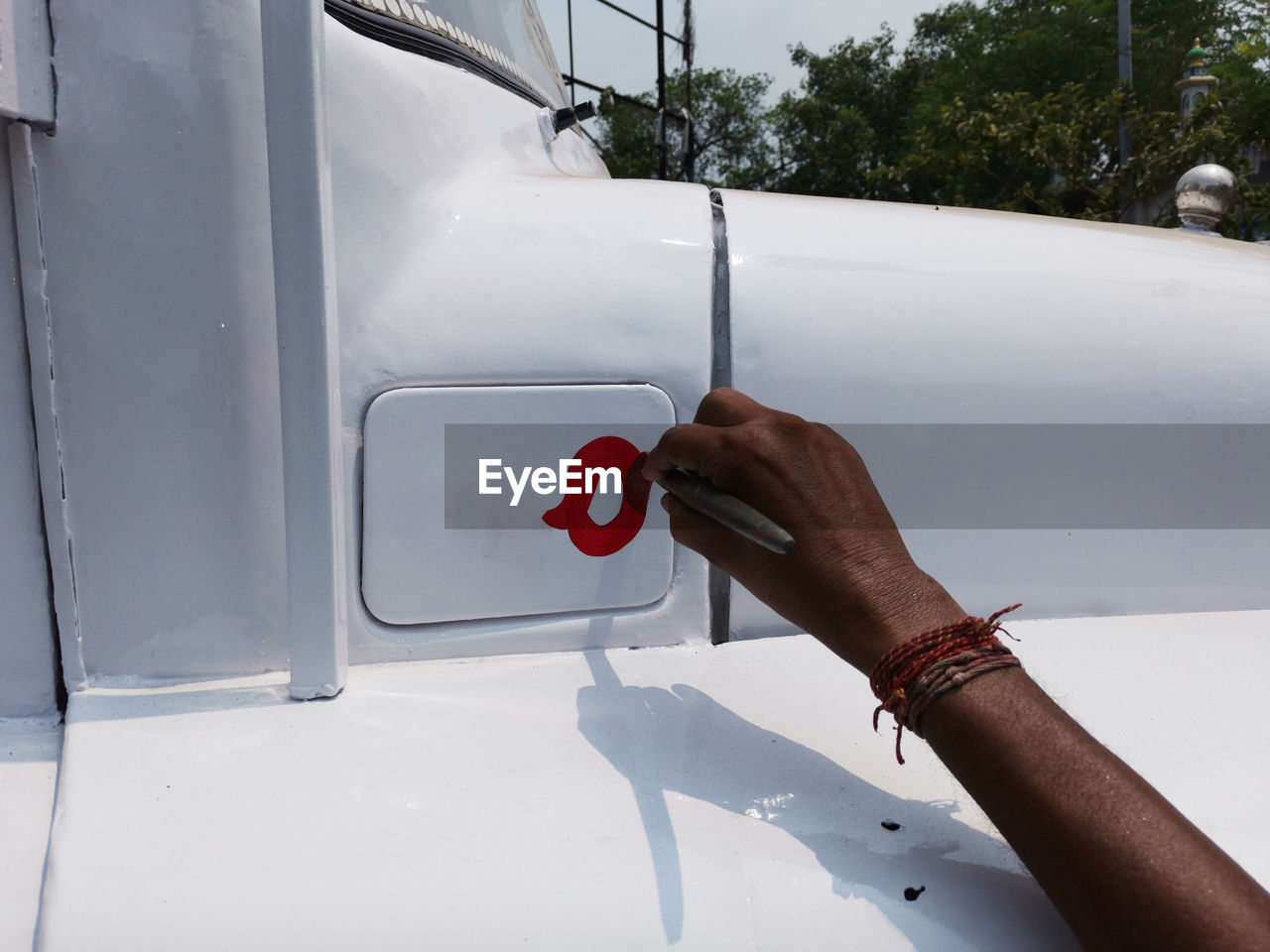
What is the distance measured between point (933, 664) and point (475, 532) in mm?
444

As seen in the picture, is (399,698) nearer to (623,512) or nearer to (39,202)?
(623,512)

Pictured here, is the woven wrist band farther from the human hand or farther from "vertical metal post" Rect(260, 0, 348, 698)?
"vertical metal post" Rect(260, 0, 348, 698)

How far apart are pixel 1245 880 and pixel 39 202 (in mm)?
1001

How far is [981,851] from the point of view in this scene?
708 mm

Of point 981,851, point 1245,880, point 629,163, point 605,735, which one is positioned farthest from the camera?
point 629,163

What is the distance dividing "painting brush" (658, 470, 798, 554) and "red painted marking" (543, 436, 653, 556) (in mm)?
93

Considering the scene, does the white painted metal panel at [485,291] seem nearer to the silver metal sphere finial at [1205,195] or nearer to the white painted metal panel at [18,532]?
the white painted metal panel at [18,532]

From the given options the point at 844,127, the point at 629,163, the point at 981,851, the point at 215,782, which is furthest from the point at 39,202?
the point at 844,127

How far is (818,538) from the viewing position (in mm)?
737

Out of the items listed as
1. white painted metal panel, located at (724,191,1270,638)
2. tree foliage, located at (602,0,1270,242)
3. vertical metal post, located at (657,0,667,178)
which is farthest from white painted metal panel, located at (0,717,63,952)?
tree foliage, located at (602,0,1270,242)

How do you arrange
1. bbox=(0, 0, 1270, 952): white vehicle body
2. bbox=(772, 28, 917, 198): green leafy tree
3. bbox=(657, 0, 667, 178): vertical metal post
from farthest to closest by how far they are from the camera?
bbox=(772, 28, 917, 198): green leafy tree → bbox=(657, 0, 667, 178): vertical metal post → bbox=(0, 0, 1270, 952): white vehicle body

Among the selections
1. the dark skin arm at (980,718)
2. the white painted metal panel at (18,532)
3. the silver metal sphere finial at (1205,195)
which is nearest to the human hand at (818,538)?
the dark skin arm at (980,718)

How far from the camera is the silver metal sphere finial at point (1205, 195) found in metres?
1.52

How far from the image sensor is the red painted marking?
929mm
